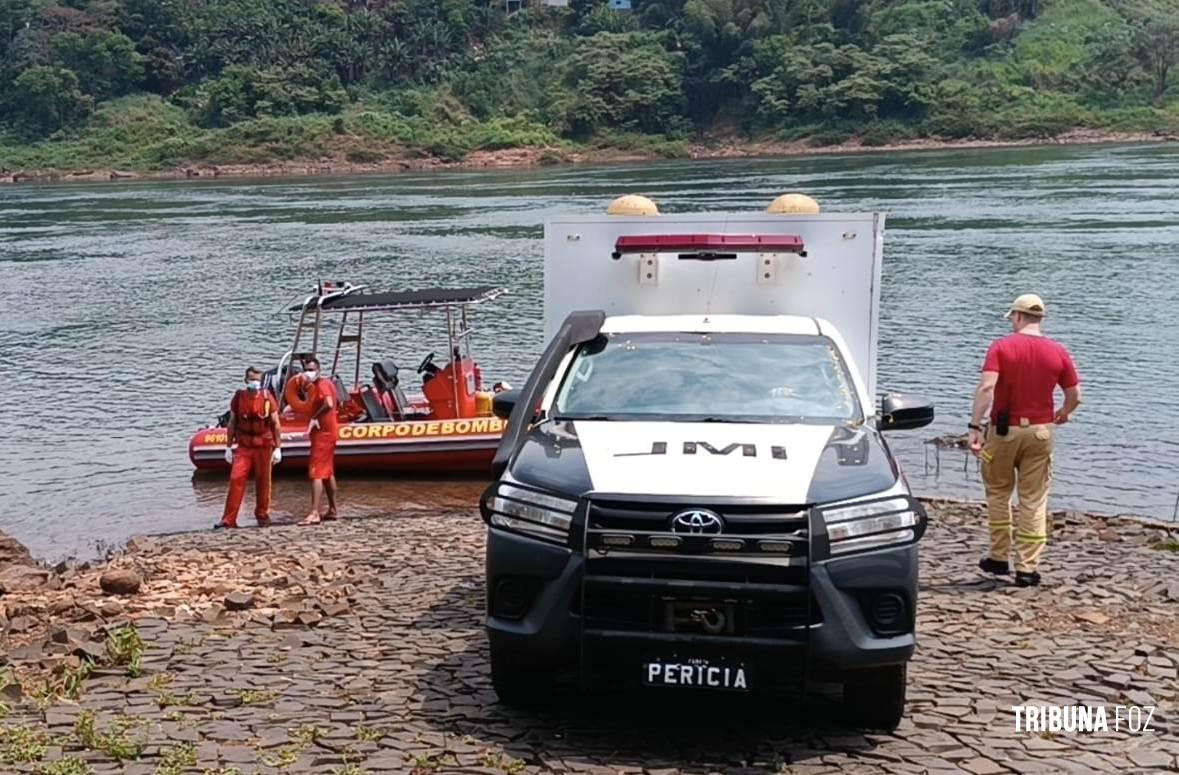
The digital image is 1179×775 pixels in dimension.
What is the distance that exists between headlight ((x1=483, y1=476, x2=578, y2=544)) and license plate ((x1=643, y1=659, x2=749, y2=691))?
27.4 inches

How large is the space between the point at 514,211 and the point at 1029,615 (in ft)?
177

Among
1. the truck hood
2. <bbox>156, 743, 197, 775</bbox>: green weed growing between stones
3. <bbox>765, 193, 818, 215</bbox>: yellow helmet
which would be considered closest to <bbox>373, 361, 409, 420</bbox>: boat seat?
<bbox>765, 193, 818, 215</bbox>: yellow helmet

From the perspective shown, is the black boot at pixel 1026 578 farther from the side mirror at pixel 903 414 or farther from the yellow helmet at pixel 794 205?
the yellow helmet at pixel 794 205

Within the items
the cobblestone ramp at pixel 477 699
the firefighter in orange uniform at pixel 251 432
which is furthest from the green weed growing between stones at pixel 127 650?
the firefighter in orange uniform at pixel 251 432

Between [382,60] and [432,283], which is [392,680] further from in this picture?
[382,60]

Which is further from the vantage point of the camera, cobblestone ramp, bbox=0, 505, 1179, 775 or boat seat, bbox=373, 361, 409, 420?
boat seat, bbox=373, 361, 409, 420

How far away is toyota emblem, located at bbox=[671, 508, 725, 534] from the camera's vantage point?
612 cm

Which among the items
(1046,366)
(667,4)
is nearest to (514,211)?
(1046,366)

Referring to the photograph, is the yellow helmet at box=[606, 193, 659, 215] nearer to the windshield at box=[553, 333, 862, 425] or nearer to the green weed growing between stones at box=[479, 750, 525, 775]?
the windshield at box=[553, 333, 862, 425]

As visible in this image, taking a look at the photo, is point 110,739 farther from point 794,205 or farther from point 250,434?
point 250,434

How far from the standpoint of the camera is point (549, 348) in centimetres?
832

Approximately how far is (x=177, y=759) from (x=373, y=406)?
13375 millimetres

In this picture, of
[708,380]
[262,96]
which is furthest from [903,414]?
[262,96]

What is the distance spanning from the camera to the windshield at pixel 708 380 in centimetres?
758
